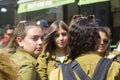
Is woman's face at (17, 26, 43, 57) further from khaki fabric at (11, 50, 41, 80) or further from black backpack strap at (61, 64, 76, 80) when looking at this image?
black backpack strap at (61, 64, 76, 80)

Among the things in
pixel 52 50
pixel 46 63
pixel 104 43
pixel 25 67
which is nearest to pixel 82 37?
pixel 25 67

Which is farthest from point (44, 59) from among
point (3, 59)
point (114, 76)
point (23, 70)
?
point (3, 59)

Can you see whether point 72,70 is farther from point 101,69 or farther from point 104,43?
point 104,43

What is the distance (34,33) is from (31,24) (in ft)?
0.43

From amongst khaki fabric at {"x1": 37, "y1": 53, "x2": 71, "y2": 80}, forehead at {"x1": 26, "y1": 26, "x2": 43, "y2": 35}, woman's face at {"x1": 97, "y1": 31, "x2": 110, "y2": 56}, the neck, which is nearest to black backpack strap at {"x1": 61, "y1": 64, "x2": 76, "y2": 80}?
forehead at {"x1": 26, "y1": 26, "x2": 43, "y2": 35}

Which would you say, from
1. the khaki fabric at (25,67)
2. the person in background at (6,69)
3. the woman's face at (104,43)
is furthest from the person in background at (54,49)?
the person in background at (6,69)

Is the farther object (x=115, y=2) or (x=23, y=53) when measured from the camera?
(x=115, y=2)

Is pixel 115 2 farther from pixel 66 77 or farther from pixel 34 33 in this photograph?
pixel 66 77

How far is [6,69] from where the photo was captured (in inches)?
89.1

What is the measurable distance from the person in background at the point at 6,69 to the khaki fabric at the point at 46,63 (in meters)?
2.04

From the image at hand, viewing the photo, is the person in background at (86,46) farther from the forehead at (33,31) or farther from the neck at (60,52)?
the neck at (60,52)

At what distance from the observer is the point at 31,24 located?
4090 mm

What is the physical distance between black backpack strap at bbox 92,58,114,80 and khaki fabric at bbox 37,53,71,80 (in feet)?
4.26

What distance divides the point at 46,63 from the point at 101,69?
1.48m
